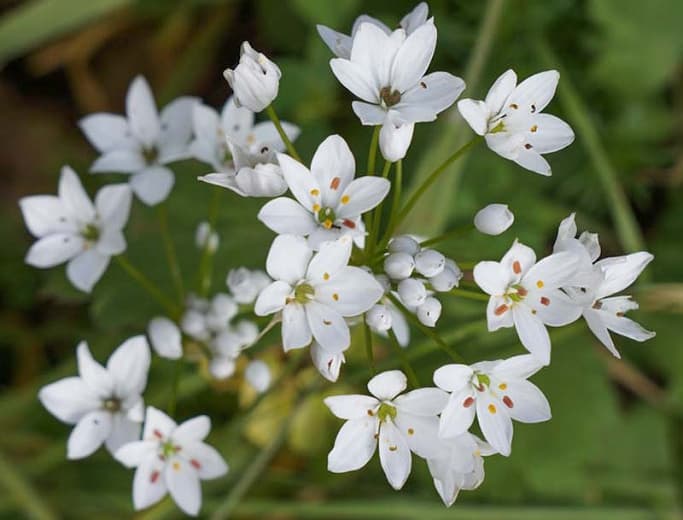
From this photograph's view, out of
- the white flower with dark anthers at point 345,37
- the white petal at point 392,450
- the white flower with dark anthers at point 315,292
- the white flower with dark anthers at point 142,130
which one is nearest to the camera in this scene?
the white flower with dark anthers at point 315,292

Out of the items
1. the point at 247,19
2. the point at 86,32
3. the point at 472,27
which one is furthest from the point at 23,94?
the point at 472,27

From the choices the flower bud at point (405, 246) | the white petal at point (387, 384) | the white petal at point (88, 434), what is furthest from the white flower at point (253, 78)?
the white petal at point (88, 434)

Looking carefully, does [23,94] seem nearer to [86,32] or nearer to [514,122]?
[86,32]

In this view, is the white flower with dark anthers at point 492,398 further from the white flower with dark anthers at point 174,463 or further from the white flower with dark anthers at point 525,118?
the white flower with dark anthers at point 174,463

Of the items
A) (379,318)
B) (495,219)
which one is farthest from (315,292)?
(495,219)

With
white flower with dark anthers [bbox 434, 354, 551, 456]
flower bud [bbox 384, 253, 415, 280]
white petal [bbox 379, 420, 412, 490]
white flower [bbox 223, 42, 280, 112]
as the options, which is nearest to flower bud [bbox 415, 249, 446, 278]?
flower bud [bbox 384, 253, 415, 280]

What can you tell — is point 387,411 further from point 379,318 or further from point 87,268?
point 87,268

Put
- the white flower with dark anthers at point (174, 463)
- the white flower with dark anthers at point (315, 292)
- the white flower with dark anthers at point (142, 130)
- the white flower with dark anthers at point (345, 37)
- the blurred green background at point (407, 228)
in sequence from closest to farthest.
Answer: the white flower with dark anthers at point (315, 292)
the white flower with dark anthers at point (345, 37)
the white flower with dark anthers at point (174, 463)
the white flower with dark anthers at point (142, 130)
the blurred green background at point (407, 228)

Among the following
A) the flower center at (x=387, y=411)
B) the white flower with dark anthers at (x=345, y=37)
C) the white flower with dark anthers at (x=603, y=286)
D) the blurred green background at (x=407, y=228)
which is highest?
the white flower with dark anthers at (x=345, y=37)
